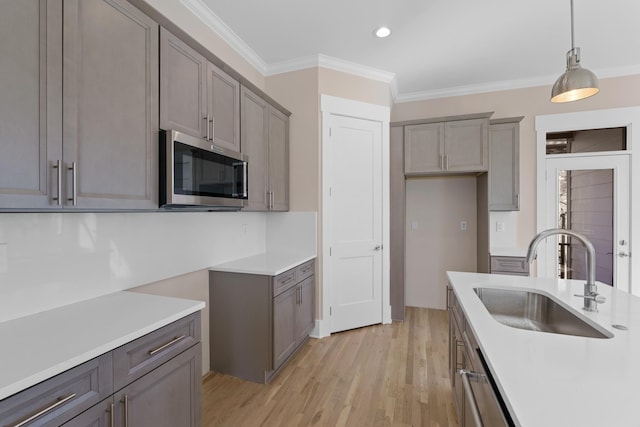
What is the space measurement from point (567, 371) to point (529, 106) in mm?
3693

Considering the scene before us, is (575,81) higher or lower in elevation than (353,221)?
higher

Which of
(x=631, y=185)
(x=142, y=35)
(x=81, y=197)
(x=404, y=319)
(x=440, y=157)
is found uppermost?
(x=142, y=35)

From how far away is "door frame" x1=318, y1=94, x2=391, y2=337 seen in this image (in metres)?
2.98

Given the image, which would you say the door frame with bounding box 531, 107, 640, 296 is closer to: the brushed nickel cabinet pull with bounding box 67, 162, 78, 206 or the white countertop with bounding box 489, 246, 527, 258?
the white countertop with bounding box 489, 246, 527, 258

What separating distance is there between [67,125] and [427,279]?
384 centimetres

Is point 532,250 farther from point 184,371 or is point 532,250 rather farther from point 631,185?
point 631,185

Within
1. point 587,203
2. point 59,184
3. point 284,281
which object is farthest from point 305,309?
point 587,203

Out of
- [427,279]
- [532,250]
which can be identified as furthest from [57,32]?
[427,279]

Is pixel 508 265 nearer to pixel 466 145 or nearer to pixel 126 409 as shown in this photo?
pixel 466 145

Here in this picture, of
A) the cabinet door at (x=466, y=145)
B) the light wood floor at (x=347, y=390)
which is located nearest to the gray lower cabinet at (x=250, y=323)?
the light wood floor at (x=347, y=390)

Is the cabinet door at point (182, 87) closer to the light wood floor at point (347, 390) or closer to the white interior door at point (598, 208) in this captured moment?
the light wood floor at point (347, 390)

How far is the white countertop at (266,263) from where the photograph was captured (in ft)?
7.16

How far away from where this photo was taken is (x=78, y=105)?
1.13 metres

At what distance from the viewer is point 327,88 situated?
10.00 feet
